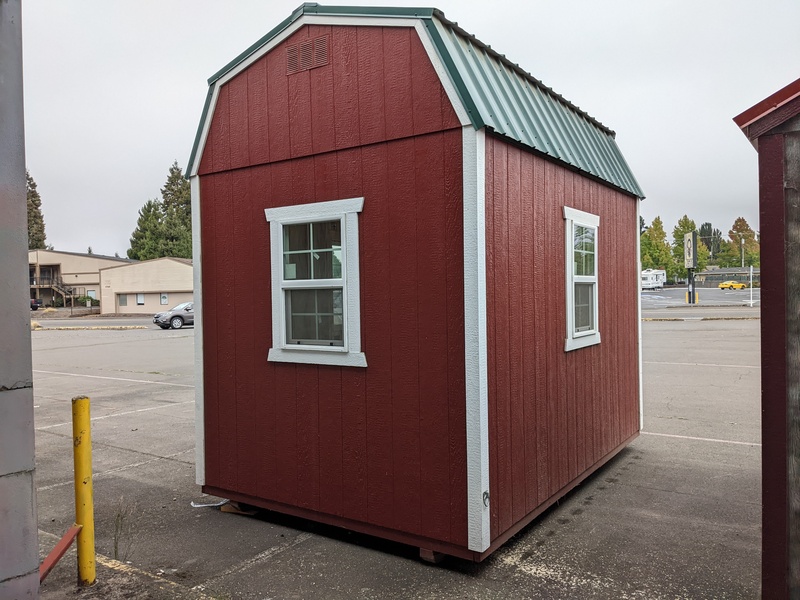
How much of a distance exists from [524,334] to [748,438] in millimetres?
4504

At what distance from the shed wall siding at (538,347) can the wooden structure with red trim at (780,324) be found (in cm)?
153

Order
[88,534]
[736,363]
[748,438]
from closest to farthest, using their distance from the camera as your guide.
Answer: [88,534]
[748,438]
[736,363]

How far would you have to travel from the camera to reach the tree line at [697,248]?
277 feet

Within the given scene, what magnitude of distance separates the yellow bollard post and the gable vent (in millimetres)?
2645

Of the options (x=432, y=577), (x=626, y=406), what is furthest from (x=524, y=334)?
(x=626, y=406)

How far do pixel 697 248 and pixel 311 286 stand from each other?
8390cm

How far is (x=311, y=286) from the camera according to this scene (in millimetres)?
4461

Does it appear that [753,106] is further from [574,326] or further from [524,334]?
[574,326]

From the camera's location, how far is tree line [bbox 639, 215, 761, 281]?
277 feet

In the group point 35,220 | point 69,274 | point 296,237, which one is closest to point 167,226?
point 69,274

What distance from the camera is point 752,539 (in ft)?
14.2

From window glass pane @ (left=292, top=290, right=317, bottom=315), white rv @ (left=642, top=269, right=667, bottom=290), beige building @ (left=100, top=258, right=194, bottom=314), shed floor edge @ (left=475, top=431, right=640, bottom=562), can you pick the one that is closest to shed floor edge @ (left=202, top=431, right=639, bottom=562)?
shed floor edge @ (left=475, top=431, right=640, bottom=562)

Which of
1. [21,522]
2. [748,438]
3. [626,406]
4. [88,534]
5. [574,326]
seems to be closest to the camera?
[21,522]

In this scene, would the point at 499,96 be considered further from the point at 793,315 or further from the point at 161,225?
the point at 161,225
